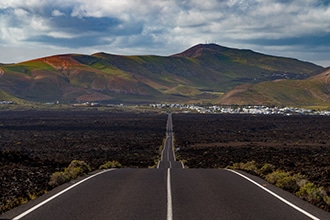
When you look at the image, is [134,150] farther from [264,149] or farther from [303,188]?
[303,188]

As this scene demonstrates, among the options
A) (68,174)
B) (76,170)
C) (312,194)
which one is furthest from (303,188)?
(76,170)

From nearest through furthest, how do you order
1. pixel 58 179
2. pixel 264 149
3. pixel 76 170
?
pixel 58 179, pixel 76 170, pixel 264 149

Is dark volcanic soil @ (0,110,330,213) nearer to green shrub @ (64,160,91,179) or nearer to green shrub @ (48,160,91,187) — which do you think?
green shrub @ (48,160,91,187)

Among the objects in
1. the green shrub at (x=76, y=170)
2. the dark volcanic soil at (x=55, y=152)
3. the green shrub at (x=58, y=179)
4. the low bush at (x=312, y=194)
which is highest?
the low bush at (x=312, y=194)

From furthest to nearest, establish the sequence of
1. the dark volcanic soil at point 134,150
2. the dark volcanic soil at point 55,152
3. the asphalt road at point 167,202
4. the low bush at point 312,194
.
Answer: the dark volcanic soil at point 134,150
the dark volcanic soil at point 55,152
the low bush at point 312,194
the asphalt road at point 167,202

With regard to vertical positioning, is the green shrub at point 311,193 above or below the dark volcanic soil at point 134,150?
above

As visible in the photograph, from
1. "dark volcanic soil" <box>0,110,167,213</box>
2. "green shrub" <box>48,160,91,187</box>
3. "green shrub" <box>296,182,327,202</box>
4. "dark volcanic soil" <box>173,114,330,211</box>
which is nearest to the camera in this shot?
"green shrub" <box>296,182,327,202</box>

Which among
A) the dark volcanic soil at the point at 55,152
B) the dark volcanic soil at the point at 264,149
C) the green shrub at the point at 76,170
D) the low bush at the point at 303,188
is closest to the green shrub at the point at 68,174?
the green shrub at the point at 76,170

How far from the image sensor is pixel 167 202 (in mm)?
13906

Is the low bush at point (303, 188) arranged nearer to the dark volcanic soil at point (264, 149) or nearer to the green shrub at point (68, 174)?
the dark volcanic soil at point (264, 149)

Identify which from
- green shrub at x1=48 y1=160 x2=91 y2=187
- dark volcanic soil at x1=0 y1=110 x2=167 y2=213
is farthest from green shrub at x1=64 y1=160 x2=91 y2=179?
dark volcanic soil at x1=0 y1=110 x2=167 y2=213

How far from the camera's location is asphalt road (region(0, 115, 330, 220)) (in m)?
12.0

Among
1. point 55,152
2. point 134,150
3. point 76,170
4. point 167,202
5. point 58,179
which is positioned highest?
point 167,202

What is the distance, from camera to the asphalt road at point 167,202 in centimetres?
1198
